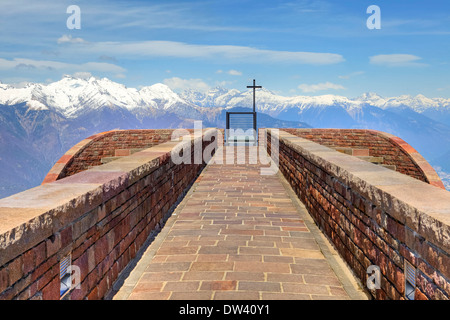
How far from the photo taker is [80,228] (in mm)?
2605

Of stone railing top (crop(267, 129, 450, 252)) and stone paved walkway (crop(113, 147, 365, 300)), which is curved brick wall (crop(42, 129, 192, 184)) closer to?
stone paved walkway (crop(113, 147, 365, 300))

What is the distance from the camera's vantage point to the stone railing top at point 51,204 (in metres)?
1.87

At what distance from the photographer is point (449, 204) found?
7.68 ft

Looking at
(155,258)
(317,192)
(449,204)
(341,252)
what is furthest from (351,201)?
(155,258)

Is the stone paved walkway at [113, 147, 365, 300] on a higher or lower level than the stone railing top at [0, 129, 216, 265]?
lower

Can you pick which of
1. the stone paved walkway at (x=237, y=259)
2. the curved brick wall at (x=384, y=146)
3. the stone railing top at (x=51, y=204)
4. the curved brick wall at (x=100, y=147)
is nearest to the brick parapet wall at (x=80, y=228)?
the stone railing top at (x=51, y=204)

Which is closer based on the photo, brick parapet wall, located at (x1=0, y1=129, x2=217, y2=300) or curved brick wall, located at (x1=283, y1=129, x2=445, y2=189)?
brick parapet wall, located at (x1=0, y1=129, x2=217, y2=300)

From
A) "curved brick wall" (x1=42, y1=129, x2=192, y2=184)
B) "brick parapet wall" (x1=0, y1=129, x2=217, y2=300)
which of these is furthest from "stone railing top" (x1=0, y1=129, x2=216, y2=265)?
"curved brick wall" (x1=42, y1=129, x2=192, y2=184)

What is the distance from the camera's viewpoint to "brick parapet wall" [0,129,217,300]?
1.92 metres

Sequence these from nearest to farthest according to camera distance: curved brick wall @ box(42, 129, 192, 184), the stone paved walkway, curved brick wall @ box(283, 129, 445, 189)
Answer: the stone paved walkway → curved brick wall @ box(283, 129, 445, 189) → curved brick wall @ box(42, 129, 192, 184)

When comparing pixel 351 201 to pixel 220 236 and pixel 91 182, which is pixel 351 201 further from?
pixel 91 182

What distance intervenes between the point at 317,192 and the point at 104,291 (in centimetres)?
312
